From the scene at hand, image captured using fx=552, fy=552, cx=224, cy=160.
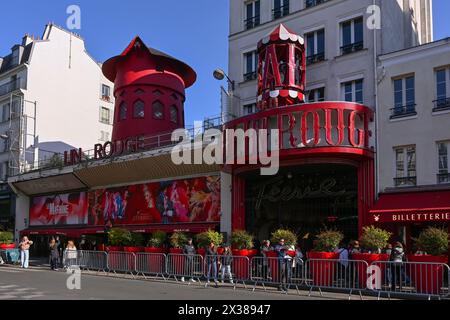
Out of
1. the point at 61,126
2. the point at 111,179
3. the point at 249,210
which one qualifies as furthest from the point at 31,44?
the point at 249,210

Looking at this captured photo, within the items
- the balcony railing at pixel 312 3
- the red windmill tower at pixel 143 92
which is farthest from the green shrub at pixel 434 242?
the red windmill tower at pixel 143 92

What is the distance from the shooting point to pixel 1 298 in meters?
11.7

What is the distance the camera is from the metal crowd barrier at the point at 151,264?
18875 mm

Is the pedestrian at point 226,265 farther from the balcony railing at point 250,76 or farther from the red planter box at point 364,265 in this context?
the balcony railing at point 250,76

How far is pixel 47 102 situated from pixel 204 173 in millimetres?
19088

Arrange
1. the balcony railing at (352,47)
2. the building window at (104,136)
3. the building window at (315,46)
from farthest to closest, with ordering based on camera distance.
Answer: the building window at (104,136), the building window at (315,46), the balcony railing at (352,47)

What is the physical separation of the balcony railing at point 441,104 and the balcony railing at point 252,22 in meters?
8.88

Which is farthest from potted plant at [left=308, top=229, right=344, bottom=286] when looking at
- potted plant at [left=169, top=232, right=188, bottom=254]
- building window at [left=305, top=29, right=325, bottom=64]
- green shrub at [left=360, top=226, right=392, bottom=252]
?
building window at [left=305, top=29, right=325, bottom=64]

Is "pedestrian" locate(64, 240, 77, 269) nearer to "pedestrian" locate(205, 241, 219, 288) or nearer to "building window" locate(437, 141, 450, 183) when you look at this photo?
"pedestrian" locate(205, 241, 219, 288)

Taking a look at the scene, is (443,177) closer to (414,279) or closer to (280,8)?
(414,279)

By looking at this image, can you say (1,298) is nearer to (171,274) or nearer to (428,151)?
(171,274)

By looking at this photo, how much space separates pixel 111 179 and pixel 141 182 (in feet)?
7.06

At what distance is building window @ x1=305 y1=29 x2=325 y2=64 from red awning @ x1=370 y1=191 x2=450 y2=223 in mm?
6233

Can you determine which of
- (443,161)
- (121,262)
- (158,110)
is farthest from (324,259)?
(158,110)
